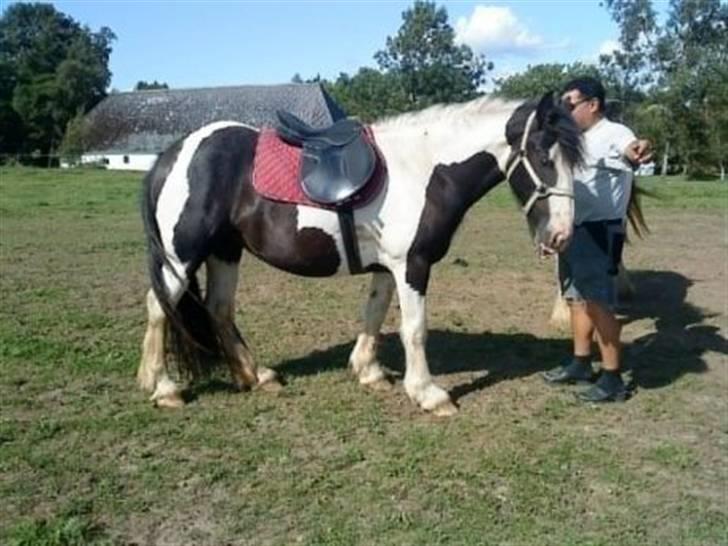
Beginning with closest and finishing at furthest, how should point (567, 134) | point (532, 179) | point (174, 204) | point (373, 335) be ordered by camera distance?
point (567, 134)
point (532, 179)
point (174, 204)
point (373, 335)

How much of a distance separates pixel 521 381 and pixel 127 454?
2691 mm

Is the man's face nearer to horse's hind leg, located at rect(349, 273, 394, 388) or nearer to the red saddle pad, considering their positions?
the red saddle pad

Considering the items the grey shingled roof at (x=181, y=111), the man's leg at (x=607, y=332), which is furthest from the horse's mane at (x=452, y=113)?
the grey shingled roof at (x=181, y=111)

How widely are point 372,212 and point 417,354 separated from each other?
92 centimetres

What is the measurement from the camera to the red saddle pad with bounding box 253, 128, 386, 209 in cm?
473

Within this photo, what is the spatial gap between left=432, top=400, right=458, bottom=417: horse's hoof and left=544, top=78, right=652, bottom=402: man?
0.93 metres

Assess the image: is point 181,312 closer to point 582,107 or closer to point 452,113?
point 452,113

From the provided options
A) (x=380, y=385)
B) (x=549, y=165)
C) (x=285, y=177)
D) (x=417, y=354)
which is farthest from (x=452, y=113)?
(x=380, y=385)

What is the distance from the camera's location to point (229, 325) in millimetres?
5301

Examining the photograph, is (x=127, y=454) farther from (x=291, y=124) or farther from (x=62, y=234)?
(x=62, y=234)

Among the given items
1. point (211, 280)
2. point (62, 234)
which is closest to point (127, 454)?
point (211, 280)

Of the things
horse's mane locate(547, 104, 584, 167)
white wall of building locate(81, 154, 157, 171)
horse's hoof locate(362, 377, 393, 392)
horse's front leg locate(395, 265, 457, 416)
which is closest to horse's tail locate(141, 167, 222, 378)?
horse's hoof locate(362, 377, 393, 392)

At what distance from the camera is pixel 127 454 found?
4.20 metres

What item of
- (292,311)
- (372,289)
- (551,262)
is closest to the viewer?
(372,289)
